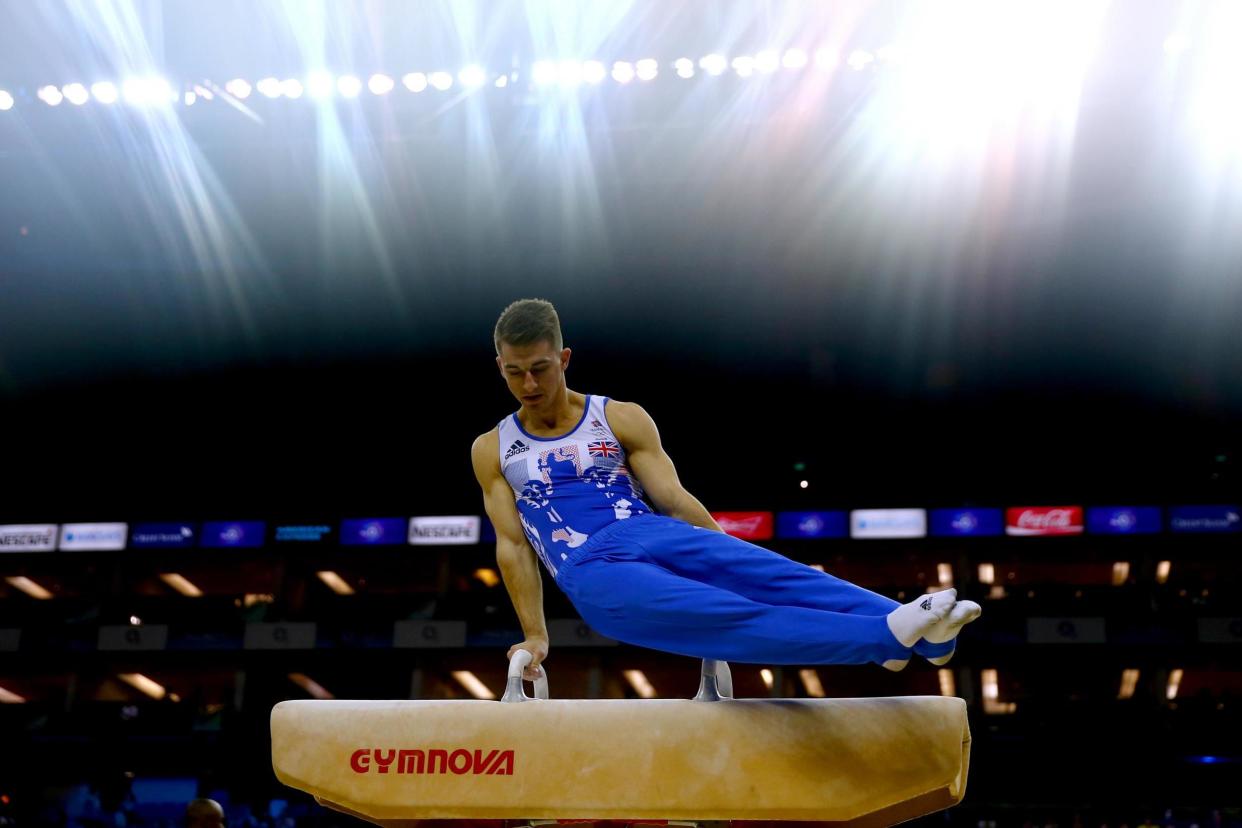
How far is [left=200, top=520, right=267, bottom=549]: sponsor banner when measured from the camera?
21953mm

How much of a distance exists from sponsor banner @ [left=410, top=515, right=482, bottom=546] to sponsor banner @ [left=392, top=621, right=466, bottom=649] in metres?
1.79

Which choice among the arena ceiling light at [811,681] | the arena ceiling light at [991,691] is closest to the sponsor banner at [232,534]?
the arena ceiling light at [811,681]

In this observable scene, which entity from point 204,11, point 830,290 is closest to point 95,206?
point 204,11

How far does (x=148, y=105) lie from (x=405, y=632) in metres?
12.8

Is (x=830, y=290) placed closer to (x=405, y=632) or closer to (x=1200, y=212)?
(x=1200, y=212)

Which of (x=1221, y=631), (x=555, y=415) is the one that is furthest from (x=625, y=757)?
(x=1221, y=631)

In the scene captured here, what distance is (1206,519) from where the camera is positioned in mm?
19203

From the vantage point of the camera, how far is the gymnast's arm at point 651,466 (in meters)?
3.40

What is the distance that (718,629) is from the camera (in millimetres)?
2875

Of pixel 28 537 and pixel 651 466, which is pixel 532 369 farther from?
pixel 28 537

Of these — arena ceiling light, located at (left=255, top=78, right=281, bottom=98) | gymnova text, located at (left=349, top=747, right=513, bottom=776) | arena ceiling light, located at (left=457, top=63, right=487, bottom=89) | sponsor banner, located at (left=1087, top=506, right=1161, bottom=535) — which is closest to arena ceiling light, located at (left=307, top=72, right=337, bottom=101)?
arena ceiling light, located at (left=255, top=78, right=281, bottom=98)

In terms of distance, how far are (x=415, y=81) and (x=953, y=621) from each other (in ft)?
29.2

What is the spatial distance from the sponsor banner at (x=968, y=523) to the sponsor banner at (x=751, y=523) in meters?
3.18

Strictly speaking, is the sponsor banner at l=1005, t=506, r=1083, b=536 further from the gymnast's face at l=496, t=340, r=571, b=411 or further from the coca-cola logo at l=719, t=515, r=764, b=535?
the gymnast's face at l=496, t=340, r=571, b=411
